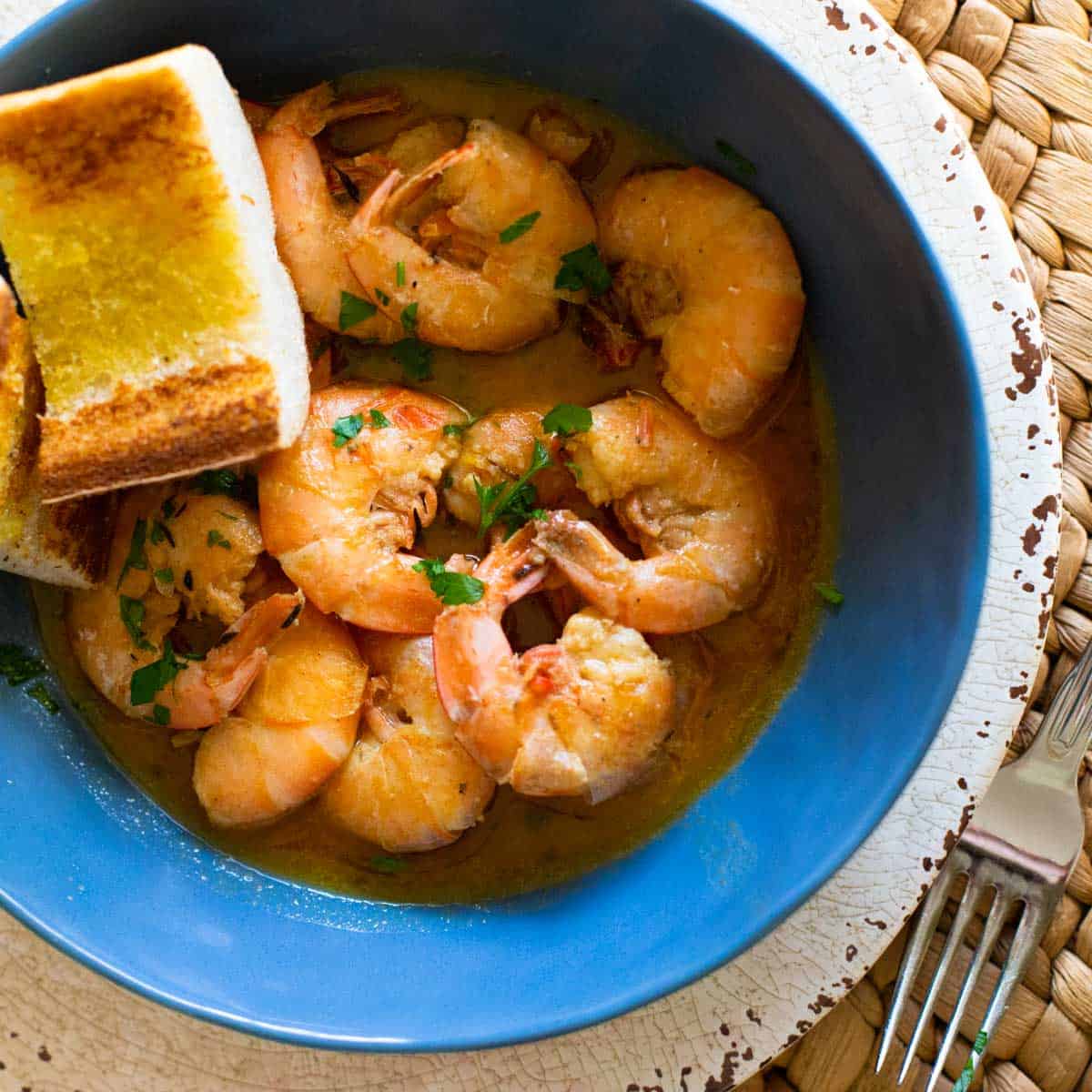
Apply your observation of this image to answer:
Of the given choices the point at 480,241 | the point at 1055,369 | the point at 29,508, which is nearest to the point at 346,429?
the point at 480,241

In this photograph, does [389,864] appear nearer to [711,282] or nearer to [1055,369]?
[711,282]

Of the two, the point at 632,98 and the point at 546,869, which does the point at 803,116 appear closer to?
the point at 632,98

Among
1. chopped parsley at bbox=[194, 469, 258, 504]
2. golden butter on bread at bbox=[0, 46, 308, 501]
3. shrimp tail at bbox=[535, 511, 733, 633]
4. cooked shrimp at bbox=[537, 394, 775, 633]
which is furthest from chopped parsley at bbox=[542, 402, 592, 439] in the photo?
chopped parsley at bbox=[194, 469, 258, 504]

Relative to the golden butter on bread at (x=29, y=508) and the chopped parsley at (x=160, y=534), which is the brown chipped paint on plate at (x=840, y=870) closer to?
the golden butter on bread at (x=29, y=508)

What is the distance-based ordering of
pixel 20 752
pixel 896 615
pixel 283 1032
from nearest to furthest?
1. pixel 283 1032
2. pixel 896 615
3. pixel 20 752

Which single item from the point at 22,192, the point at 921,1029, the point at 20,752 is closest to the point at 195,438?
the point at 22,192

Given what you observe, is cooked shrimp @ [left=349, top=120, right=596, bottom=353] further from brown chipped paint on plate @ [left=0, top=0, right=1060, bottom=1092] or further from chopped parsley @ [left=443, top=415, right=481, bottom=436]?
brown chipped paint on plate @ [left=0, top=0, right=1060, bottom=1092]

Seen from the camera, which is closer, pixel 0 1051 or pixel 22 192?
pixel 22 192
